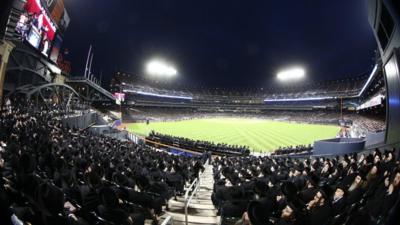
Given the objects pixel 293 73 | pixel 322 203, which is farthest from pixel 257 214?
pixel 293 73

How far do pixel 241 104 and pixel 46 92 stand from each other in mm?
89754

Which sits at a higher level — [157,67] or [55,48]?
[157,67]

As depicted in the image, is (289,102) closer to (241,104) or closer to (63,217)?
(241,104)

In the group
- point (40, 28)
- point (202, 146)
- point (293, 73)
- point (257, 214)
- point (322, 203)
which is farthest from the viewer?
point (293, 73)

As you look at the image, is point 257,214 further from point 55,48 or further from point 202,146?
point 55,48

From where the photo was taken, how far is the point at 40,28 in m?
30.2

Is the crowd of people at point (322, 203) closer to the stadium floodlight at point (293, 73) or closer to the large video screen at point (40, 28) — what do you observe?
the large video screen at point (40, 28)

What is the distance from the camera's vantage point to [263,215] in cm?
275

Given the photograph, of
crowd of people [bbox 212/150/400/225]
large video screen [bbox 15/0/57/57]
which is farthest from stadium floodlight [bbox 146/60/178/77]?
crowd of people [bbox 212/150/400/225]

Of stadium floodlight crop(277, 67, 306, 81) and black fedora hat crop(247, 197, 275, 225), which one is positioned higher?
stadium floodlight crop(277, 67, 306, 81)

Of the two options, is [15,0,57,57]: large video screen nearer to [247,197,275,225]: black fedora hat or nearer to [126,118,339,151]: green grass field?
[126,118,339,151]: green grass field

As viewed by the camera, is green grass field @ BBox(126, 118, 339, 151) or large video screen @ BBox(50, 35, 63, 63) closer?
green grass field @ BBox(126, 118, 339, 151)

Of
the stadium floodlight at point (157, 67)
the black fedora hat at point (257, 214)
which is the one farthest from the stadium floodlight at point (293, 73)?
the black fedora hat at point (257, 214)

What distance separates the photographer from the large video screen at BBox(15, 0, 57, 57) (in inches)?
1005
